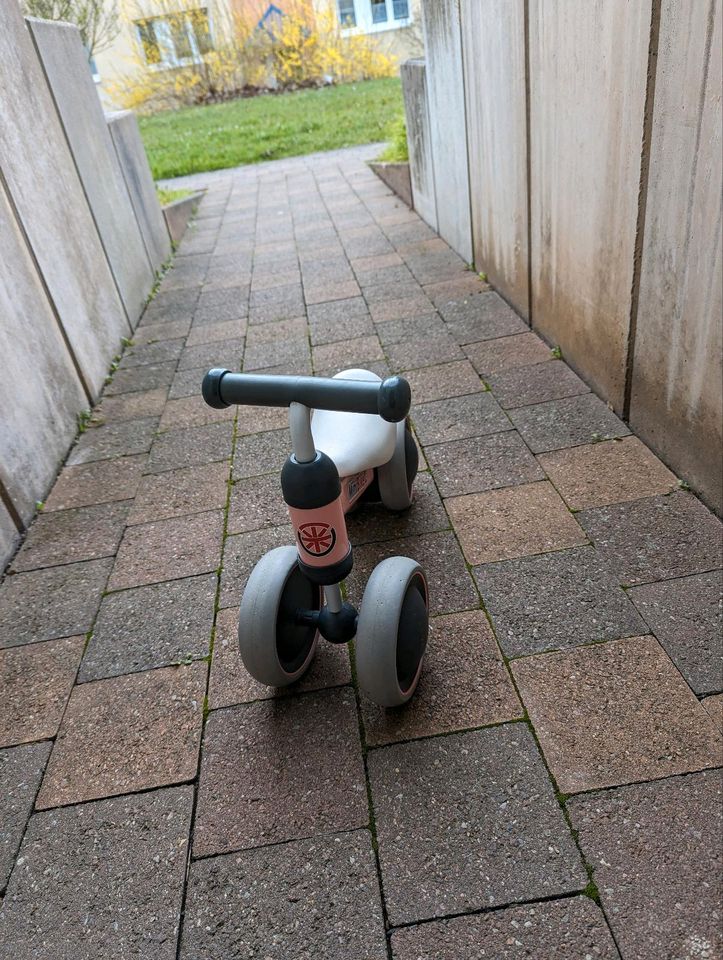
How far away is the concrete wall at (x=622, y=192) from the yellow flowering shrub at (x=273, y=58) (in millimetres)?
17885

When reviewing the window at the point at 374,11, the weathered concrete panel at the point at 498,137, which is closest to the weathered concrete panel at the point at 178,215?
the weathered concrete panel at the point at 498,137

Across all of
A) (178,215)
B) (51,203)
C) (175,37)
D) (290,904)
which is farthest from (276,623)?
(175,37)

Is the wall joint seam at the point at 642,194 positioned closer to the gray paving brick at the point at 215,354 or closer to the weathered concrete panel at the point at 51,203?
the gray paving brick at the point at 215,354

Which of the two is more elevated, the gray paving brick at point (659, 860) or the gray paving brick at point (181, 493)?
the gray paving brick at point (659, 860)

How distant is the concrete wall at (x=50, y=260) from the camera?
3473mm

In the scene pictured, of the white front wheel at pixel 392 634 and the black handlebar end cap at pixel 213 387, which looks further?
the white front wheel at pixel 392 634

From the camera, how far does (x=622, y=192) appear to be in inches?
121

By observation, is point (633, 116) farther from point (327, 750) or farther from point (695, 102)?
point (327, 750)

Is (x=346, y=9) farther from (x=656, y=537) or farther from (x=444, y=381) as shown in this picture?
(x=656, y=537)

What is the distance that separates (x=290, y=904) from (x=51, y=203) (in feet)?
13.6

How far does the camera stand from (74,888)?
5.96 feet

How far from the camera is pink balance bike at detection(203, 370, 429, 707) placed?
1743 mm

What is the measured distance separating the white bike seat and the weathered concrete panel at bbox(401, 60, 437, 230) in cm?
479

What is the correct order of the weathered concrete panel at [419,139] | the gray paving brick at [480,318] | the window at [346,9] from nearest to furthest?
the gray paving brick at [480,318], the weathered concrete panel at [419,139], the window at [346,9]
